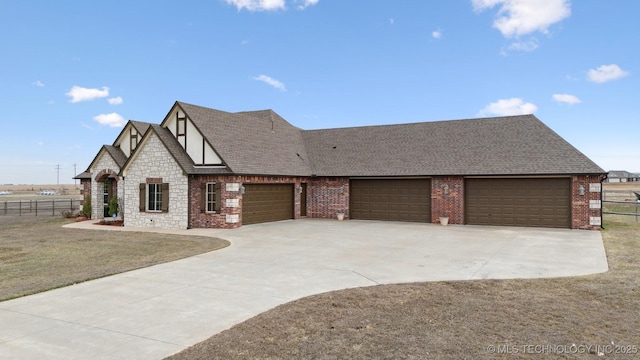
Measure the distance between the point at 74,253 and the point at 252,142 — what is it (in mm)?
11495

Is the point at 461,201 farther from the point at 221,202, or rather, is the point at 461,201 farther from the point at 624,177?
the point at 624,177

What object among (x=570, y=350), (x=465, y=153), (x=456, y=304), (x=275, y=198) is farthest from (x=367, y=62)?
(x=570, y=350)

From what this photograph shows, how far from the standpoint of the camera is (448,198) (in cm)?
2098

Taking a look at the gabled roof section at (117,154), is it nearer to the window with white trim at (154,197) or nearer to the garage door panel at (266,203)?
the window with white trim at (154,197)

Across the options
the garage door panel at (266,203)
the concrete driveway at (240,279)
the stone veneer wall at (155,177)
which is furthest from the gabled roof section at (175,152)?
the concrete driveway at (240,279)

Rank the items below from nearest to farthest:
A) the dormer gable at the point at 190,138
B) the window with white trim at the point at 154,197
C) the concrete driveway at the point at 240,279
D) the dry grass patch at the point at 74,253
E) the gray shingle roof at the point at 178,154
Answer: the concrete driveway at the point at 240,279 < the dry grass patch at the point at 74,253 < the gray shingle roof at the point at 178,154 < the dormer gable at the point at 190,138 < the window with white trim at the point at 154,197

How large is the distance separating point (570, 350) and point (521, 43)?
646 inches

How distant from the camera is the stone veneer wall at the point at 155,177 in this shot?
19.2 m

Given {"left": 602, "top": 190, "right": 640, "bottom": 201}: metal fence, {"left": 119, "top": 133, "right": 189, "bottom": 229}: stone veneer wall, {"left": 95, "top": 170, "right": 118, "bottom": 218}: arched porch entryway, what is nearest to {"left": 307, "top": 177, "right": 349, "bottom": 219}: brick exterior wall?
{"left": 119, "top": 133, "right": 189, "bottom": 229}: stone veneer wall

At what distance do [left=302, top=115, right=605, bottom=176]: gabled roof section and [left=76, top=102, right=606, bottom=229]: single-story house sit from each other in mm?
62

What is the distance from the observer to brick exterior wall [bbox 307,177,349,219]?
77.8 feet

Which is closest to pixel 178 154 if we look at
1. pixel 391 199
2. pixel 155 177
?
pixel 155 177

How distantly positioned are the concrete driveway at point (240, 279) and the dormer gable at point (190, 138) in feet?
14.1

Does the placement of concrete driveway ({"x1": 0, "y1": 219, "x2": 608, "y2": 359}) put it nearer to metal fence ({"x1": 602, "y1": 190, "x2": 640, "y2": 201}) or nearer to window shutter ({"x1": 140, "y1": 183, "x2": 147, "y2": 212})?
window shutter ({"x1": 140, "y1": 183, "x2": 147, "y2": 212})
